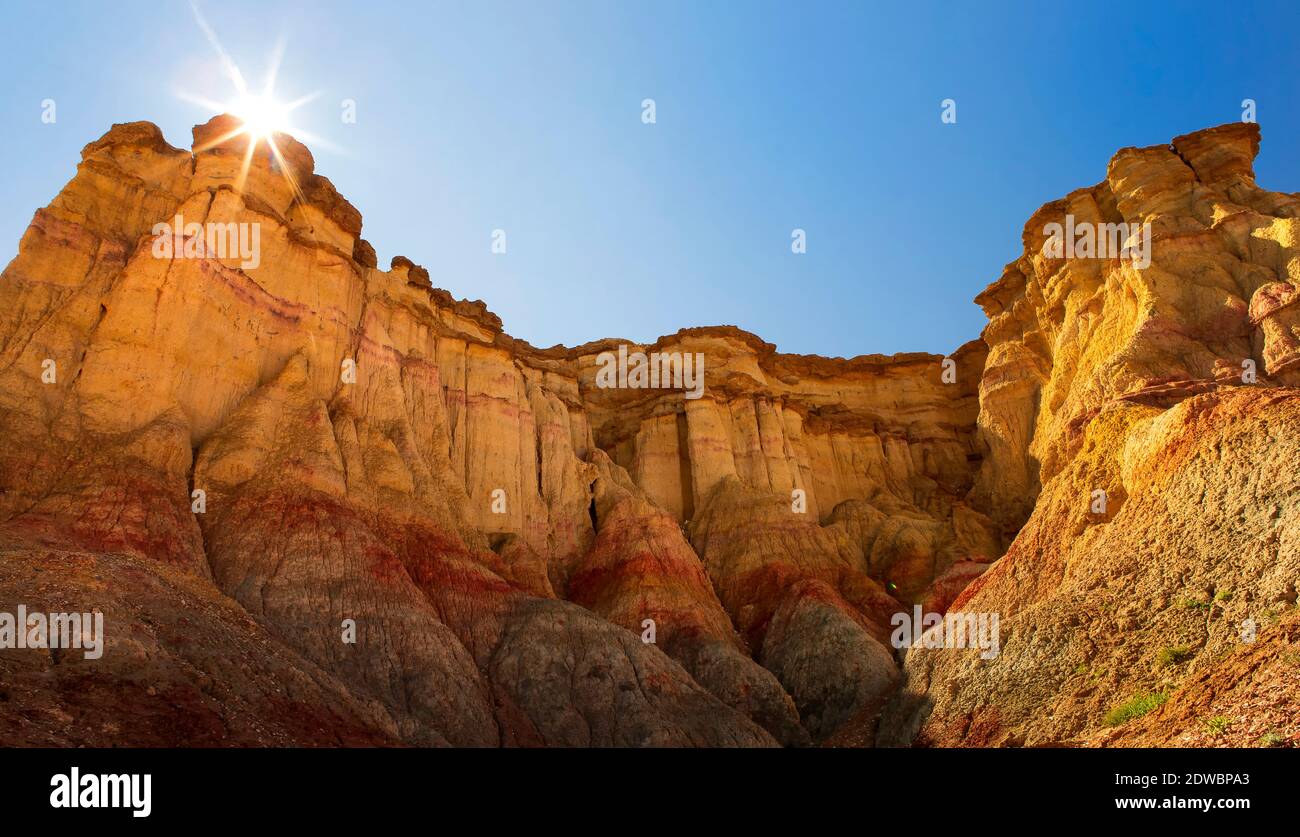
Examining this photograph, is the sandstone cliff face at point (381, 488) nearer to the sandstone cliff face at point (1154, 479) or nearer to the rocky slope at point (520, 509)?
the rocky slope at point (520, 509)

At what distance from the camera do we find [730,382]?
57812 millimetres

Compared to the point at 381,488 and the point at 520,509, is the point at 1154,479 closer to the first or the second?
the point at 381,488

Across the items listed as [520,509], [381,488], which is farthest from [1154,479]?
[520,509]

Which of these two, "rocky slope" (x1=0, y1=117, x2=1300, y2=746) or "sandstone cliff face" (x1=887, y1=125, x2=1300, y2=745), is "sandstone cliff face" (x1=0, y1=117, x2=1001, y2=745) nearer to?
"rocky slope" (x1=0, y1=117, x2=1300, y2=746)

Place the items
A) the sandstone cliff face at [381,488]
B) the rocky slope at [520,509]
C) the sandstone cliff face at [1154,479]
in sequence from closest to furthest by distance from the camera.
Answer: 1. the sandstone cliff face at [1154,479]
2. the rocky slope at [520,509]
3. the sandstone cliff face at [381,488]

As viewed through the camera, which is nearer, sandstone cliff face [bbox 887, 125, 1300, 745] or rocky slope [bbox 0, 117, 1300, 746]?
sandstone cliff face [bbox 887, 125, 1300, 745]

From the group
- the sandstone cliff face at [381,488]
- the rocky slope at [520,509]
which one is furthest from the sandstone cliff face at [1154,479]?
the sandstone cliff face at [381,488]

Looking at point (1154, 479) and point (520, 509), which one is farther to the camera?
point (520, 509)

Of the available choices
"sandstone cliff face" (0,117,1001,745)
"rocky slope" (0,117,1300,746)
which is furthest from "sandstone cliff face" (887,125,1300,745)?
"sandstone cliff face" (0,117,1001,745)

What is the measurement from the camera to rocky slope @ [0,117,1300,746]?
20.1m

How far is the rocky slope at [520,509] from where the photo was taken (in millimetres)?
20062

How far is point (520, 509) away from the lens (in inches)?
1651

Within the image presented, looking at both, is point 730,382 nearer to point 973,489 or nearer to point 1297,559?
point 973,489
